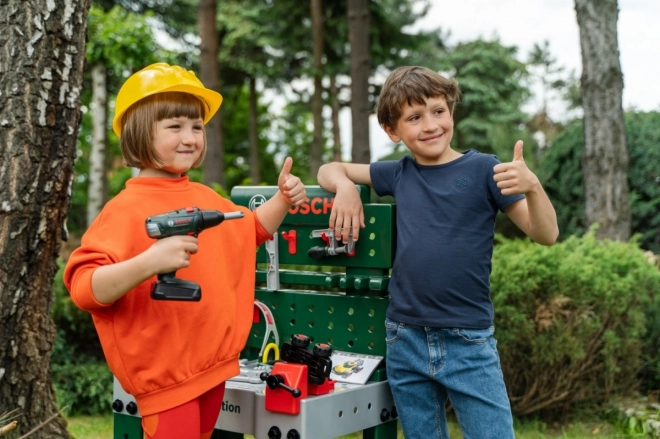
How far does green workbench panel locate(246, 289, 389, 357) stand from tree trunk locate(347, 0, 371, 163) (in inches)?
257

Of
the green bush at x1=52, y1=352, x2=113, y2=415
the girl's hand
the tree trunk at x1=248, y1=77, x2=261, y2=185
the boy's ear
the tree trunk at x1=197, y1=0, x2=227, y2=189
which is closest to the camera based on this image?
the girl's hand

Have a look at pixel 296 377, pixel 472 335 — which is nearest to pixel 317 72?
pixel 472 335

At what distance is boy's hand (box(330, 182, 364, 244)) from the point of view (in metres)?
2.67

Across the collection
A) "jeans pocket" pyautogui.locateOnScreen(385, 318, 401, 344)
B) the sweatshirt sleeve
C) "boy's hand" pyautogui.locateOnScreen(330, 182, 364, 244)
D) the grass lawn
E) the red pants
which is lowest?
the grass lawn

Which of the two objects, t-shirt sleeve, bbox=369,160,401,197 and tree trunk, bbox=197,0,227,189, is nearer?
t-shirt sleeve, bbox=369,160,401,197

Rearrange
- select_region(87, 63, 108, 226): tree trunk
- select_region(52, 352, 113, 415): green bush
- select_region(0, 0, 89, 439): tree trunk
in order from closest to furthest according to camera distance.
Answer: select_region(0, 0, 89, 439): tree trunk
select_region(52, 352, 113, 415): green bush
select_region(87, 63, 108, 226): tree trunk

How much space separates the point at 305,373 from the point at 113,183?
72.3 ft

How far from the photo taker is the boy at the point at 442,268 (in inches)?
95.4

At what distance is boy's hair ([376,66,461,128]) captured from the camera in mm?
2516

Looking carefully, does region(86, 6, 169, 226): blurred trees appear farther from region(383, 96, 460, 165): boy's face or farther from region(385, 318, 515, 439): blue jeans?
region(385, 318, 515, 439): blue jeans

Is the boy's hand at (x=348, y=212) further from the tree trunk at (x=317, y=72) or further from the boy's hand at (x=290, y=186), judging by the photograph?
the tree trunk at (x=317, y=72)

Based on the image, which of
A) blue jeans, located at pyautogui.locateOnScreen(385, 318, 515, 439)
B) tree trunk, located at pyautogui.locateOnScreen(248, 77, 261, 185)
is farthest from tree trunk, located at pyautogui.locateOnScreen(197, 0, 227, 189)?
tree trunk, located at pyautogui.locateOnScreen(248, 77, 261, 185)

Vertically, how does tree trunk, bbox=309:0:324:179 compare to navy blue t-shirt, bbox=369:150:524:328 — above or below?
above

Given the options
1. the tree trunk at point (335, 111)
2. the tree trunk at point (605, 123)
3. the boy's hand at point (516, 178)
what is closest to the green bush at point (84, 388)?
the boy's hand at point (516, 178)
